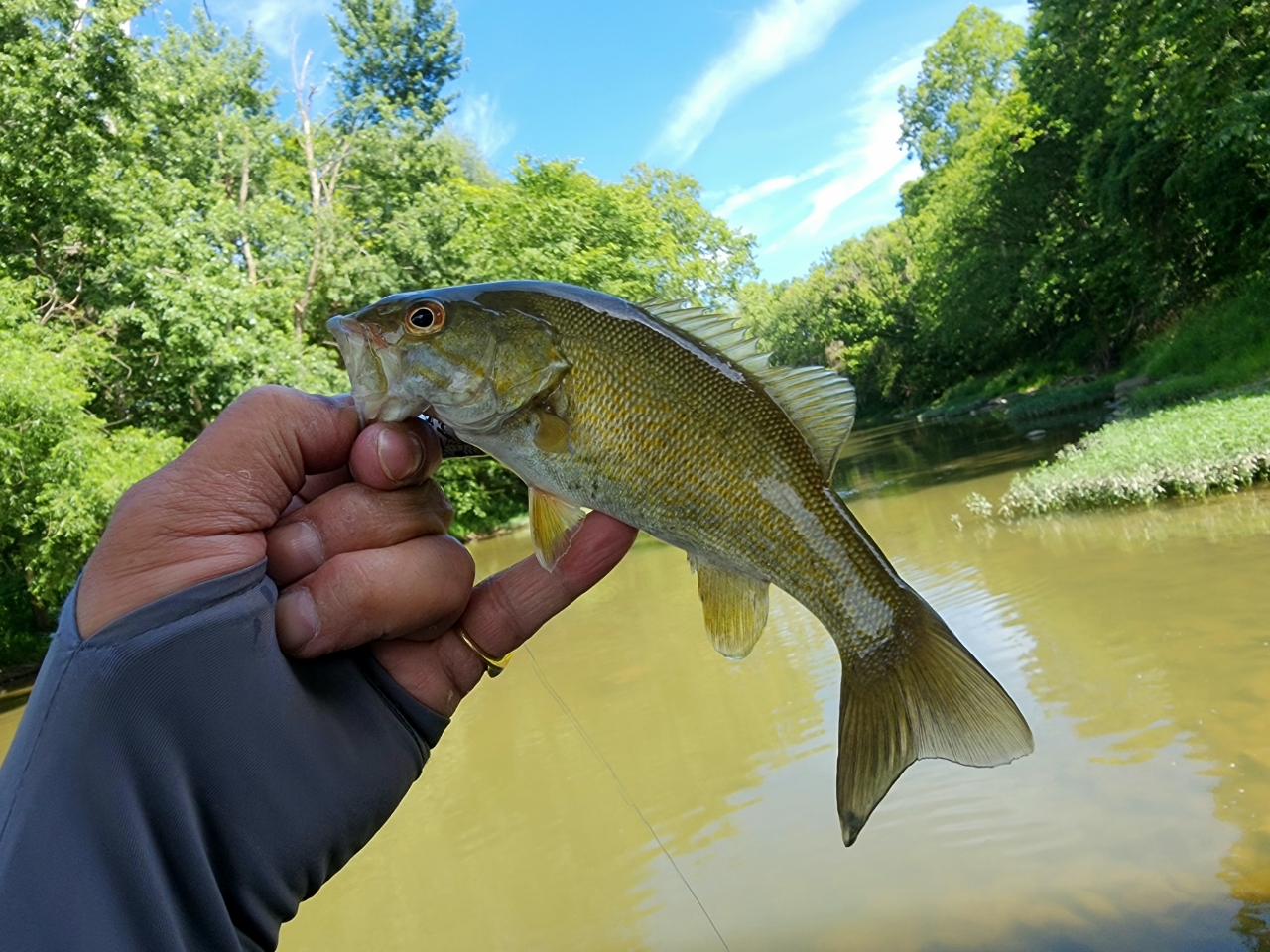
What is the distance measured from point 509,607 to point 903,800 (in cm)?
543

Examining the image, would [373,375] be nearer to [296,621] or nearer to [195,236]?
[296,621]

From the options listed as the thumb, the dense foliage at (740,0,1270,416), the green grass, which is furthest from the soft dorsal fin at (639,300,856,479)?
the dense foliage at (740,0,1270,416)

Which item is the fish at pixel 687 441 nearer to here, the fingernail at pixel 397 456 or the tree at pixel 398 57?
the fingernail at pixel 397 456

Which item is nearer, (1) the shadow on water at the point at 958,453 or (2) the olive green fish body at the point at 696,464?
(2) the olive green fish body at the point at 696,464

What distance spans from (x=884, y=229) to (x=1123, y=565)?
70.7 metres

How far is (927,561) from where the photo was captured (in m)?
13.5

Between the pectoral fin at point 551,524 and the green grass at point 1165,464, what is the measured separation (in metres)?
12.7

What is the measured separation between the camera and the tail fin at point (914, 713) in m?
1.97

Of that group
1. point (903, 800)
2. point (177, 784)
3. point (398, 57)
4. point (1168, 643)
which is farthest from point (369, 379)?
point (398, 57)

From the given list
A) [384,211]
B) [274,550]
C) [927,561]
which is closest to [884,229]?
[384,211]

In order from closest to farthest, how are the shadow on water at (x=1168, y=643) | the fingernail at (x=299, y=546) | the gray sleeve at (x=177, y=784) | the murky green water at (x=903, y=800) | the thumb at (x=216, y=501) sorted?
the gray sleeve at (x=177, y=784) → the thumb at (x=216, y=501) → the fingernail at (x=299, y=546) → the murky green water at (x=903, y=800) → the shadow on water at (x=1168, y=643)

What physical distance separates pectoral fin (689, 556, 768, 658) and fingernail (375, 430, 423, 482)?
0.80m

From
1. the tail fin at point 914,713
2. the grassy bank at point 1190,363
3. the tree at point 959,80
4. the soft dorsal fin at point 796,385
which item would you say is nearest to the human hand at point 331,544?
the soft dorsal fin at point 796,385

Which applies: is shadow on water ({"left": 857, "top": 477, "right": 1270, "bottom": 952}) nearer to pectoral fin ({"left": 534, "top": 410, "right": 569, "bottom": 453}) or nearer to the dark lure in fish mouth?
pectoral fin ({"left": 534, "top": 410, "right": 569, "bottom": 453})
